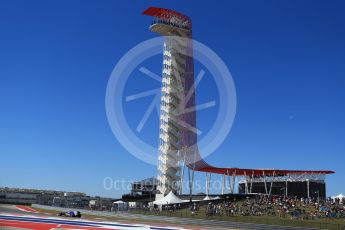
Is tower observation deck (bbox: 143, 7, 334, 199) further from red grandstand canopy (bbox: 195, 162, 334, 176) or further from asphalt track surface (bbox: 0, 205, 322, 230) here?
asphalt track surface (bbox: 0, 205, 322, 230)

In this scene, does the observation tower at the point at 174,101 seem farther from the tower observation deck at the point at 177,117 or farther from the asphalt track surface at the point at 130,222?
the asphalt track surface at the point at 130,222

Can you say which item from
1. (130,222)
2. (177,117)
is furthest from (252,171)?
(130,222)

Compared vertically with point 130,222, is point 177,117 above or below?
above

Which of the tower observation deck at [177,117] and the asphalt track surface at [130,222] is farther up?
the tower observation deck at [177,117]

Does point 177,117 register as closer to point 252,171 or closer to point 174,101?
point 174,101

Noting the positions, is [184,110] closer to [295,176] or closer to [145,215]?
[295,176]

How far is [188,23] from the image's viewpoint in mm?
93188

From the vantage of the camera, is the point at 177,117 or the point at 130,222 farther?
the point at 177,117

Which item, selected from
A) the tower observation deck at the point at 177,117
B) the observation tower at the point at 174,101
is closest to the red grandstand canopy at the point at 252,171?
the tower observation deck at the point at 177,117

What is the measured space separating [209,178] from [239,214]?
120ft

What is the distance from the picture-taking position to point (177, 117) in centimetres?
8594

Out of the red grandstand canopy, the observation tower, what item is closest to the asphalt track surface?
the observation tower

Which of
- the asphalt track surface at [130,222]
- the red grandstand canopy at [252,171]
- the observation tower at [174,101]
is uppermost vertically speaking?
the observation tower at [174,101]

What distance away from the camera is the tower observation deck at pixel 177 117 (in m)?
85.0
